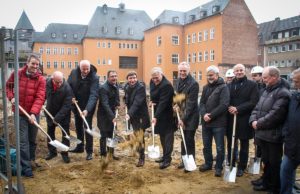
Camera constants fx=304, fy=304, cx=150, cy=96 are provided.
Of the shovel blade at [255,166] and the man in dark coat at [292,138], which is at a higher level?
the man in dark coat at [292,138]

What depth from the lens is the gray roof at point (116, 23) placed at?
184ft

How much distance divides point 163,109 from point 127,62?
5143 cm

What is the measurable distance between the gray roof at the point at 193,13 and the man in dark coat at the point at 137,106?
116 feet

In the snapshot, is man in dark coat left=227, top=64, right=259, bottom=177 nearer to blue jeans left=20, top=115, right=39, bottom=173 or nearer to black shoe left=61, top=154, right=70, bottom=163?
black shoe left=61, top=154, right=70, bottom=163

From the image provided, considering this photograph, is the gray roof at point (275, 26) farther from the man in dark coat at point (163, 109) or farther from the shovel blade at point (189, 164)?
the shovel blade at point (189, 164)

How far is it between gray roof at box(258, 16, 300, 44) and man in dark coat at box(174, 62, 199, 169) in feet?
151

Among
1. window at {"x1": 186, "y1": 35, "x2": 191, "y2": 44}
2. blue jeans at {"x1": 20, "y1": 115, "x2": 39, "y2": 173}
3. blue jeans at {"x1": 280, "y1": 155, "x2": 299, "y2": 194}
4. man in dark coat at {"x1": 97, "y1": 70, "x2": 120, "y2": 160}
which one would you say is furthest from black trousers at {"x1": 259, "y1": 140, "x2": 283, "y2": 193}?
window at {"x1": 186, "y1": 35, "x2": 191, "y2": 44}

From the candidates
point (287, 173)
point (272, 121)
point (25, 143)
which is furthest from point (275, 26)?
point (25, 143)

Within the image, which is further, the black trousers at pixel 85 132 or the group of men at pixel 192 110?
the black trousers at pixel 85 132

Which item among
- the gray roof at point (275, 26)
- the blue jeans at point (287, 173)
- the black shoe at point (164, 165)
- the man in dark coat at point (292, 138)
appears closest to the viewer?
the man in dark coat at point (292, 138)

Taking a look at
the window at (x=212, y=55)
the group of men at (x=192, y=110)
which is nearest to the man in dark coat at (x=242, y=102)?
the group of men at (x=192, y=110)

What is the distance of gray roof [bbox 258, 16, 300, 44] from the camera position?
47.1 metres

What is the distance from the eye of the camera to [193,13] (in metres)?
45.7

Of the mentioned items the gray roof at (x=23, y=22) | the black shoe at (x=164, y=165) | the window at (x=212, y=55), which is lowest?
the black shoe at (x=164, y=165)
